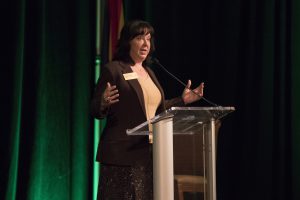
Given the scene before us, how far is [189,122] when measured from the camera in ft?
5.37

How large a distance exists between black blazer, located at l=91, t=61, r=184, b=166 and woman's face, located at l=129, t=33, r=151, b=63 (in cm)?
16

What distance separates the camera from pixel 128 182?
1938 mm

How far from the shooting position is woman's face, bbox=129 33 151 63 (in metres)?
2.06

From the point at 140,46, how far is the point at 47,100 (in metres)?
0.93

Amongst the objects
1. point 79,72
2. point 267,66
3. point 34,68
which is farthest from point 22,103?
point 267,66

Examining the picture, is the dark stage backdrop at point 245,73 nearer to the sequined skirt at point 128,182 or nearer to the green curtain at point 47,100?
the green curtain at point 47,100

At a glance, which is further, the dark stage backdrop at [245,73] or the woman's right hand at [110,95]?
the dark stage backdrop at [245,73]

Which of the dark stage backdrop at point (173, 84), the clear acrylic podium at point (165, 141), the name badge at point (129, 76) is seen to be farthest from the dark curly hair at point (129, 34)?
the dark stage backdrop at point (173, 84)

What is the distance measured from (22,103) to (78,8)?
0.71 meters

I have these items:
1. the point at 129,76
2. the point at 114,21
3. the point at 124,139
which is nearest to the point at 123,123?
the point at 124,139

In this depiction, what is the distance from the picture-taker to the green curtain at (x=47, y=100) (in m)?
2.56

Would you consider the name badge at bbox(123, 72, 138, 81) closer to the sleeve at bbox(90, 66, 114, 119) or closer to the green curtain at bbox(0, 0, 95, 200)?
the sleeve at bbox(90, 66, 114, 119)

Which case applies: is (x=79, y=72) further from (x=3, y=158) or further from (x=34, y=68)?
(x=3, y=158)

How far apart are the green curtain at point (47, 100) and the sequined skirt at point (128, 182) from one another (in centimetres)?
80
